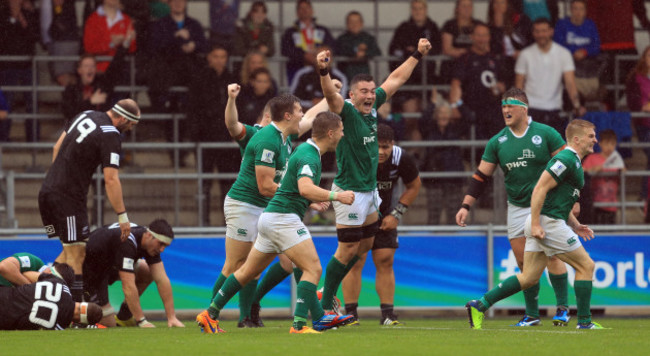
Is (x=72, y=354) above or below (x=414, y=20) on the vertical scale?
below

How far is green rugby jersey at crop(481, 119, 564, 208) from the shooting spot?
12.0 meters

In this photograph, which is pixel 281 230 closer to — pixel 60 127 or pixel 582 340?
pixel 582 340

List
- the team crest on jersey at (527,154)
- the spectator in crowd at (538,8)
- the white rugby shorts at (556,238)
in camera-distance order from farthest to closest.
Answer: the spectator in crowd at (538,8) → the team crest on jersey at (527,154) → the white rugby shorts at (556,238)

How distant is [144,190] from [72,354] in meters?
7.88

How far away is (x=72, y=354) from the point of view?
845cm

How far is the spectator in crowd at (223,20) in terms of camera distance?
744 inches

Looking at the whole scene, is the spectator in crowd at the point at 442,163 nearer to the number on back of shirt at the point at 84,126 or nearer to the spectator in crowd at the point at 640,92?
the spectator in crowd at the point at 640,92

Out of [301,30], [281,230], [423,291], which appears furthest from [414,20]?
[281,230]

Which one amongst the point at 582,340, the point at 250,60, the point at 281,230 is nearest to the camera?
the point at 582,340

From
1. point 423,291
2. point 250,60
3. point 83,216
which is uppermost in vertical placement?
point 250,60

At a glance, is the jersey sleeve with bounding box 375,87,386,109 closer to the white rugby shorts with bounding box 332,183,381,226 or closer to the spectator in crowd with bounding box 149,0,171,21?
the white rugby shorts with bounding box 332,183,381,226

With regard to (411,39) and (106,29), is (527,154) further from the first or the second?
(106,29)

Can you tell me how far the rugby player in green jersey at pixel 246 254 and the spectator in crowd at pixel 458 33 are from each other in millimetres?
6653

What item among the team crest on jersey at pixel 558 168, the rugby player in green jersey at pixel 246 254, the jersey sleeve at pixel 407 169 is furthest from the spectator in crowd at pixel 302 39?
the team crest on jersey at pixel 558 168
